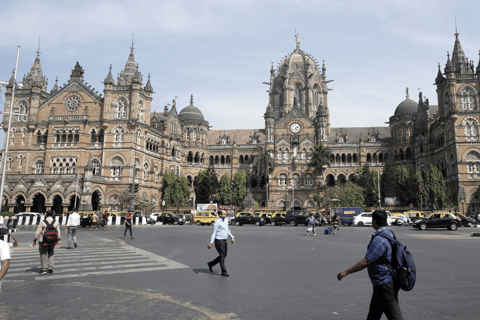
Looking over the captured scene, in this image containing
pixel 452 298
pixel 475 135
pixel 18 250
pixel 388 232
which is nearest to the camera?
pixel 388 232

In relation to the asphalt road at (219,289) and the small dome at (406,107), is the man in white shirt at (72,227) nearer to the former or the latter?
the asphalt road at (219,289)

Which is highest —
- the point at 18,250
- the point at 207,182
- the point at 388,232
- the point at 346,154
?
the point at 346,154

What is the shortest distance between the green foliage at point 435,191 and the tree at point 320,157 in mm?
16357

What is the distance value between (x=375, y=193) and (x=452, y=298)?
170 feet

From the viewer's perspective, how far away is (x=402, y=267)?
5.12 m

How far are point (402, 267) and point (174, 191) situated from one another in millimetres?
56001

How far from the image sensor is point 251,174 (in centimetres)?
6912

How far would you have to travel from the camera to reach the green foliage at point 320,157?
62.6 metres

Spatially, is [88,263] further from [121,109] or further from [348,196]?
[121,109]

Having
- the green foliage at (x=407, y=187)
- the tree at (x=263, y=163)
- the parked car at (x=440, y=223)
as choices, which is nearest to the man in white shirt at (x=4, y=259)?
the parked car at (x=440, y=223)

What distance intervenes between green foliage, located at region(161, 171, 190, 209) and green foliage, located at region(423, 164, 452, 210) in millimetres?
35851

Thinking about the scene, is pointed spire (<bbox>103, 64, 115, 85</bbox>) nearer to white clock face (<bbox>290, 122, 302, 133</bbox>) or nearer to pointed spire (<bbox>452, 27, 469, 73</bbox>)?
white clock face (<bbox>290, 122, 302, 133</bbox>)

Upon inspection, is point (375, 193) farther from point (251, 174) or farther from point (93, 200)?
point (93, 200)

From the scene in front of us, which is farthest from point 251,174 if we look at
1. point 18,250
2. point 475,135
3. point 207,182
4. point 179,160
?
point 18,250
